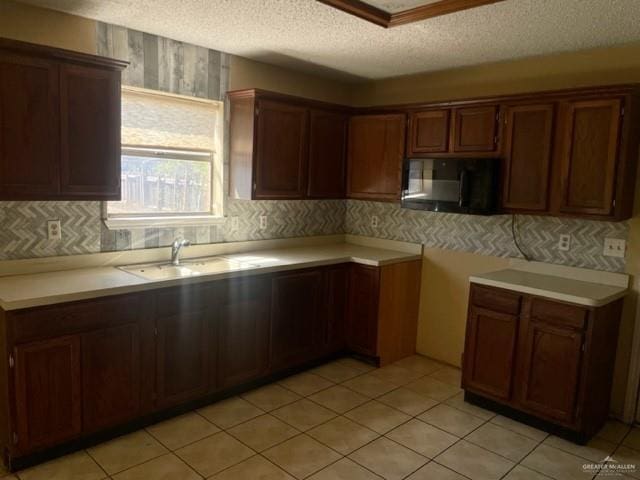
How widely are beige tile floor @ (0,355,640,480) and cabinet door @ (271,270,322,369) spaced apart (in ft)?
0.79

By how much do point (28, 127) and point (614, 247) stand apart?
3.54 m

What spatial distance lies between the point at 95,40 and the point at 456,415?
3.31 meters

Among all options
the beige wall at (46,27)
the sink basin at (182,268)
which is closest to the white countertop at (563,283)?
the sink basin at (182,268)

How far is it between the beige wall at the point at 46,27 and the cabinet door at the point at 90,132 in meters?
0.38

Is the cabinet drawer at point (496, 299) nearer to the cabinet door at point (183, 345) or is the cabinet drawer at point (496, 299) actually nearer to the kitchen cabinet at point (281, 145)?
the kitchen cabinet at point (281, 145)

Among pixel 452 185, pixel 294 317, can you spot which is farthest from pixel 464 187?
pixel 294 317

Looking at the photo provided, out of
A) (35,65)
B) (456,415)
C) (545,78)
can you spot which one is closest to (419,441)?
(456,415)

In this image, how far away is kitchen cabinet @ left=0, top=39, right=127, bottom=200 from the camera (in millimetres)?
2391

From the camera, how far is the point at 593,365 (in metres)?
2.84

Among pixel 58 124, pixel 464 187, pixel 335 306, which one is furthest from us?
pixel 335 306

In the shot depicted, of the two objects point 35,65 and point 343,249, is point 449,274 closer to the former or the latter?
point 343,249

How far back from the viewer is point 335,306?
3900 millimetres

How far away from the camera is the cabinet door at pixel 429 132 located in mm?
3641

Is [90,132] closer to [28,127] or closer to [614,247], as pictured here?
[28,127]
